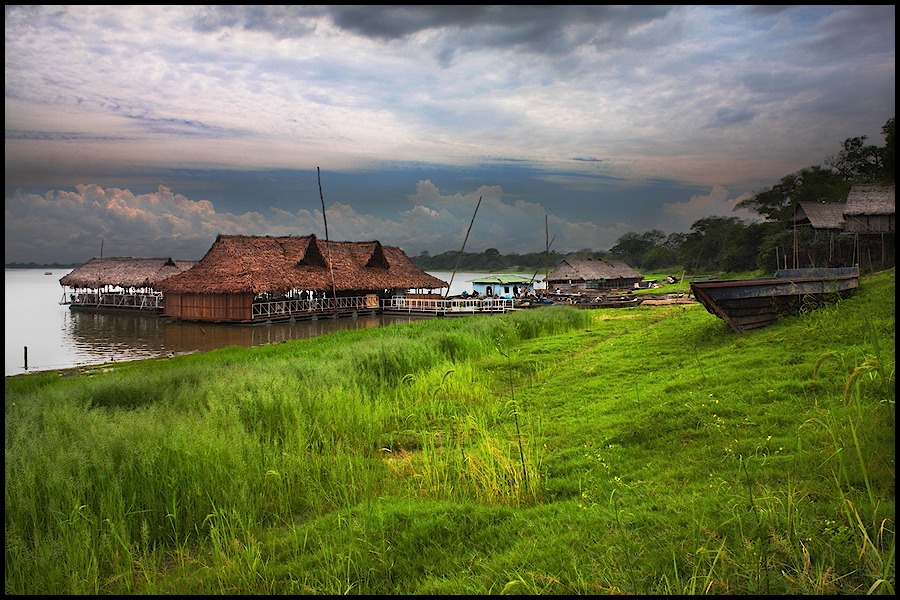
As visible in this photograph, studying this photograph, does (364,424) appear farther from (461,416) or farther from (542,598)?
(542,598)

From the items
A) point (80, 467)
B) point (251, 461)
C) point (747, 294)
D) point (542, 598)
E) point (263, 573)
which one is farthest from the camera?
point (747, 294)

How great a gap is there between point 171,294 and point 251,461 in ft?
94.0

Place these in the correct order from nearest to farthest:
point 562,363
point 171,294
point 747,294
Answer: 1. point 747,294
2. point 562,363
3. point 171,294

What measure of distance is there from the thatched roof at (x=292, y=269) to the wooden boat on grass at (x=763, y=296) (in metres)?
21.7

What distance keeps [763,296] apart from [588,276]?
38.5m

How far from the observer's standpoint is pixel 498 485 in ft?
14.2

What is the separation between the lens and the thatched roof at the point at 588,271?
45878 millimetres

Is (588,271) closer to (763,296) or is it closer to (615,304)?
(615,304)

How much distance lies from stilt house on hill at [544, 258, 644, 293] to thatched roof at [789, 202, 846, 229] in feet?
60.7

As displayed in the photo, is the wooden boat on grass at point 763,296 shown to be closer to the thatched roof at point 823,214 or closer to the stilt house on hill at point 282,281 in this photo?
the stilt house on hill at point 282,281

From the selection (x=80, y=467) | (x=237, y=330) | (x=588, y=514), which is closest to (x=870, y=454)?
(x=588, y=514)

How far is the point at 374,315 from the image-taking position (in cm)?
3450

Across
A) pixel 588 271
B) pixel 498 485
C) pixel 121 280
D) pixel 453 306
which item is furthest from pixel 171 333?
pixel 588 271

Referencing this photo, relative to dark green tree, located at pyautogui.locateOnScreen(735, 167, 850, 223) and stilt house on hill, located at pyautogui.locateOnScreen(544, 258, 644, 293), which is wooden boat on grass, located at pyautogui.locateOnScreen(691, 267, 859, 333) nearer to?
dark green tree, located at pyautogui.locateOnScreen(735, 167, 850, 223)
